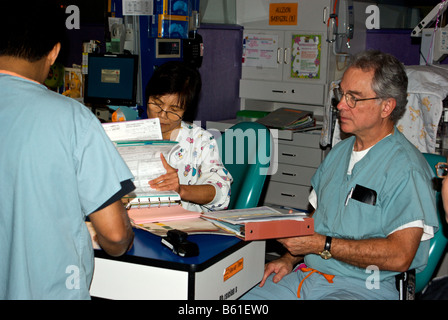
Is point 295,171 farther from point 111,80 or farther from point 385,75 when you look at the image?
point 385,75

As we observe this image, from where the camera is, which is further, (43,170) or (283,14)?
(283,14)

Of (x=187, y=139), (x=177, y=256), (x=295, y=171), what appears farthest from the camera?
(x=295, y=171)

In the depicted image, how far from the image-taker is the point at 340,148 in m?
2.29

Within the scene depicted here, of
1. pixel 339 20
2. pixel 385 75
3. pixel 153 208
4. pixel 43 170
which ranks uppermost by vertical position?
pixel 339 20

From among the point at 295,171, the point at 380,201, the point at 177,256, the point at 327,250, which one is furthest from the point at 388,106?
the point at 295,171

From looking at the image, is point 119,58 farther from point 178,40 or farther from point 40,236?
point 40,236

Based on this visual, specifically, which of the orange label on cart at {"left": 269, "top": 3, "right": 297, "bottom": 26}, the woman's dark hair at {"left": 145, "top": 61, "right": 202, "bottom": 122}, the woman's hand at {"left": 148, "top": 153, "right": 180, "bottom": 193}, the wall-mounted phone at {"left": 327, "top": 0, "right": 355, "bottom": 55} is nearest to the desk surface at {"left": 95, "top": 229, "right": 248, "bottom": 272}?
the woman's hand at {"left": 148, "top": 153, "right": 180, "bottom": 193}

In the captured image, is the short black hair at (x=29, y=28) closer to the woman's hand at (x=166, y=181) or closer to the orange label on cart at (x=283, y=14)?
the woman's hand at (x=166, y=181)

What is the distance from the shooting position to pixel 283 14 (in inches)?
180

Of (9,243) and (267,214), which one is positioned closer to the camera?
(9,243)

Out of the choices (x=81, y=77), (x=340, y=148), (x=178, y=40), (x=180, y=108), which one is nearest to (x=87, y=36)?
(x=81, y=77)

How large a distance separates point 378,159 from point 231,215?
596 mm

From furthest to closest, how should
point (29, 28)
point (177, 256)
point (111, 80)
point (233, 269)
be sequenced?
point (111, 80), point (233, 269), point (177, 256), point (29, 28)

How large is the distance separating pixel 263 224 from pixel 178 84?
2.95 feet
